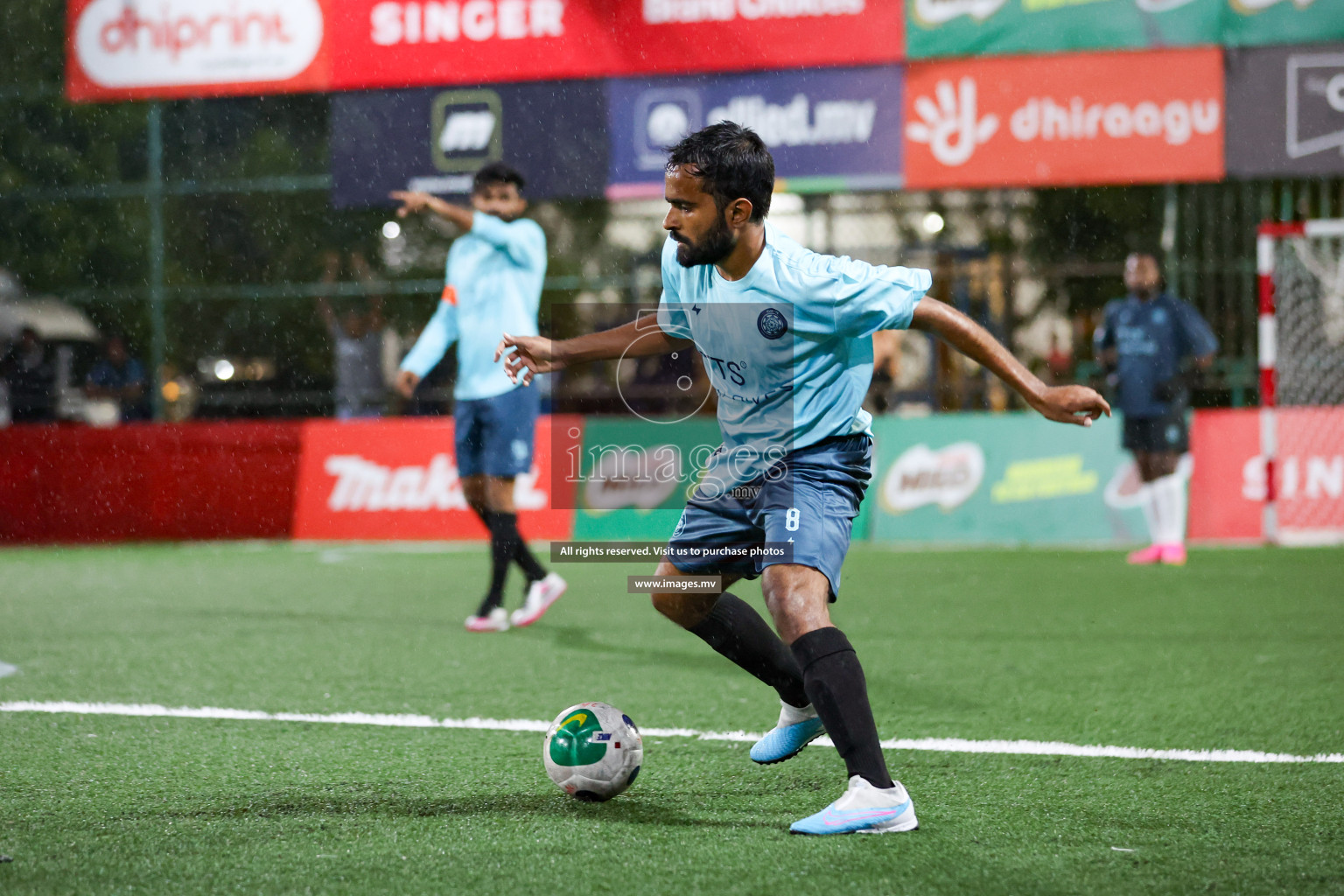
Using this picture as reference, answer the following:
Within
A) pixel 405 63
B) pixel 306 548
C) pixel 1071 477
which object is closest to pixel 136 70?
pixel 405 63

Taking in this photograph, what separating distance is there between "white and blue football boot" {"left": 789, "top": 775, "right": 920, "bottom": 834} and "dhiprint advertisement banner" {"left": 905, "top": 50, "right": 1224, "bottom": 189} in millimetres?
9291

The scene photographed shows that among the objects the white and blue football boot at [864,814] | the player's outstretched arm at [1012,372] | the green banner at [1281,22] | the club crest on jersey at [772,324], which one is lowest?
the white and blue football boot at [864,814]

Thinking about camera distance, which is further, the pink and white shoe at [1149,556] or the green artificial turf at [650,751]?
the pink and white shoe at [1149,556]

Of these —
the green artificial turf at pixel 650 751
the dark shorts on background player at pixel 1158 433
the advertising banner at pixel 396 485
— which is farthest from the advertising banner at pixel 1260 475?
the advertising banner at pixel 396 485

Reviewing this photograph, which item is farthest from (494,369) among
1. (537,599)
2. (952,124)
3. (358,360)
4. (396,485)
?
(358,360)

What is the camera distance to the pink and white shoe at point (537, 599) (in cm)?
736

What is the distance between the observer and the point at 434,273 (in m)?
24.2

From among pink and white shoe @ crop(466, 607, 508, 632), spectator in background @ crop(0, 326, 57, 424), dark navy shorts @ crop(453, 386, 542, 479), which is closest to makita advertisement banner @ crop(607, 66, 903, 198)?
dark navy shorts @ crop(453, 386, 542, 479)

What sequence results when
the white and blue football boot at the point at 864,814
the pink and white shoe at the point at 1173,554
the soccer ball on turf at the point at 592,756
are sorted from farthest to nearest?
the pink and white shoe at the point at 1173,554 → the soccer ball on turf at the point at 592,756 → the white and blue football boot at the point at 864,814

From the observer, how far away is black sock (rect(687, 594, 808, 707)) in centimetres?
412

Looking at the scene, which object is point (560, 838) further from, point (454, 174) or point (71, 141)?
point (71, 141)

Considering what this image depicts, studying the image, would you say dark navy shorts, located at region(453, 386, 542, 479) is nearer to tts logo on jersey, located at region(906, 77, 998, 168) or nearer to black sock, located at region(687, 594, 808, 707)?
black sock, located at region(687, 594, 808, 707)

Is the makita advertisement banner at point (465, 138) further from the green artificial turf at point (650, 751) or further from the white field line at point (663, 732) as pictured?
the white field line at point (663, 732)

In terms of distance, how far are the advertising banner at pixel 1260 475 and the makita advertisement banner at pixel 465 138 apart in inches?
223
